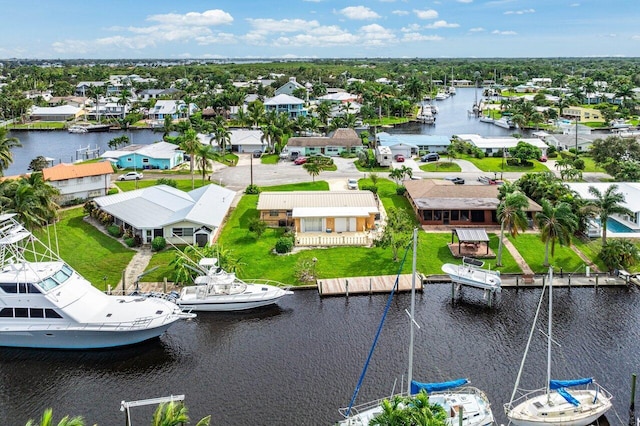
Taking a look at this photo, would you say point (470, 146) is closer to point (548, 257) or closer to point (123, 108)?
point (548, 257)

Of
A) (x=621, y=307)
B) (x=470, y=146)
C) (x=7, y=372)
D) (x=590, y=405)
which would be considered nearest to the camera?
(x=590, y=405)

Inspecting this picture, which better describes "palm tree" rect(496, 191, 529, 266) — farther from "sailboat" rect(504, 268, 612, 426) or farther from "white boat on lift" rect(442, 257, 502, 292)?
"sailboat" rect(504, 268, 612, 426)

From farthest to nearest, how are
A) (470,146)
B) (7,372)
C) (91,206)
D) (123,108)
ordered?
(123,108), (470,146), (91,206), (7,372)

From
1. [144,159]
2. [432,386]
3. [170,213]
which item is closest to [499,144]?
[144,159]

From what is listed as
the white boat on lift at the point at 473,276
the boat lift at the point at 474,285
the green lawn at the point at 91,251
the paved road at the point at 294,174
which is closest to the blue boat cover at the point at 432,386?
the boat lift at the point at 474,285

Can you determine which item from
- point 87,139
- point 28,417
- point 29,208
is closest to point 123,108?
point 87,139

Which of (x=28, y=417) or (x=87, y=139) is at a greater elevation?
(x=87, y=139)

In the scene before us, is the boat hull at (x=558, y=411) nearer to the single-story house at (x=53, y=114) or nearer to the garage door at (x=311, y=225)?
the garage door at (x=311, y=225)
